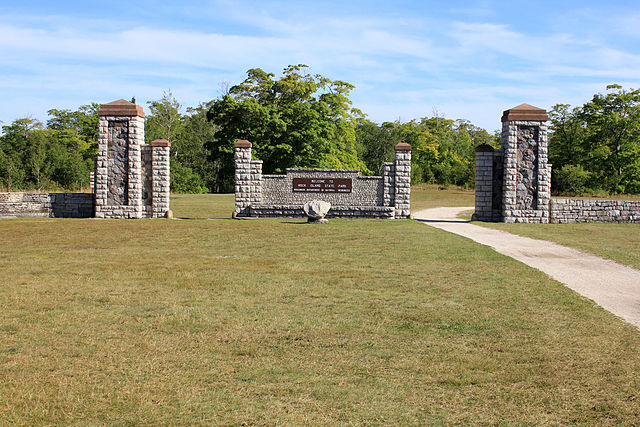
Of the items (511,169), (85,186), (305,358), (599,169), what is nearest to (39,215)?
(511,169)

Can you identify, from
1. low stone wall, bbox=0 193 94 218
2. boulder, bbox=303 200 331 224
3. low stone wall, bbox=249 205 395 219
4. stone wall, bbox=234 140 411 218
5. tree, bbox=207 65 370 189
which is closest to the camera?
boulder, bbox=303 200 331 224

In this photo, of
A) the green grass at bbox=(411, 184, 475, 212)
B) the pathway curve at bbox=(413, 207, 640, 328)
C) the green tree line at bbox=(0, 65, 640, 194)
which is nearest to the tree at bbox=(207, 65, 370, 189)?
the green tree line at bbox=(0, 65, 640, 194)

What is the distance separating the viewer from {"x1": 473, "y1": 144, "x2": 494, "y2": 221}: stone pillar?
22.2 meters

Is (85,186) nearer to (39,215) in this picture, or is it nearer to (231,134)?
(231,134)

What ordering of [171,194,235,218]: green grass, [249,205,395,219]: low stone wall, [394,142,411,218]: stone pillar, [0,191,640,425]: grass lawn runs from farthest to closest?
[171,194,235,218]: green grass < [394,142,411,218]: stone pillar < [249,205,395,219]: low stone wall < [0,191,640,425]: grass lawn

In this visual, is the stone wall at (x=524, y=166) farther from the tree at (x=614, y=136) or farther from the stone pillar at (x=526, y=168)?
the tree at (x=614, y=136)

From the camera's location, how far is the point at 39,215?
22953mm

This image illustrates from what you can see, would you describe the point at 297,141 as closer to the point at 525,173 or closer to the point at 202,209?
the point at 202,209

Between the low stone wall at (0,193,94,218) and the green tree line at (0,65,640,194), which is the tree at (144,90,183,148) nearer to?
the green tree line at (0,65,640,194)

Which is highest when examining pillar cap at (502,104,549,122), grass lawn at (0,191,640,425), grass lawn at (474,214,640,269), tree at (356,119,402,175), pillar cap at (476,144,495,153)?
tree at (356,119,402,175)

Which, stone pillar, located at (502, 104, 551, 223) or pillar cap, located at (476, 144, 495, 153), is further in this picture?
pillar cap, located at (476, 144, 495, 153)

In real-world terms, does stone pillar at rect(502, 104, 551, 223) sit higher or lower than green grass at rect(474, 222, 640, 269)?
higher

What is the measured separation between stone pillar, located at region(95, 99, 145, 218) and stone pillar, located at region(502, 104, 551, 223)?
48.9 ft

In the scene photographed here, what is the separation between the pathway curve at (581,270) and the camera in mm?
7621
